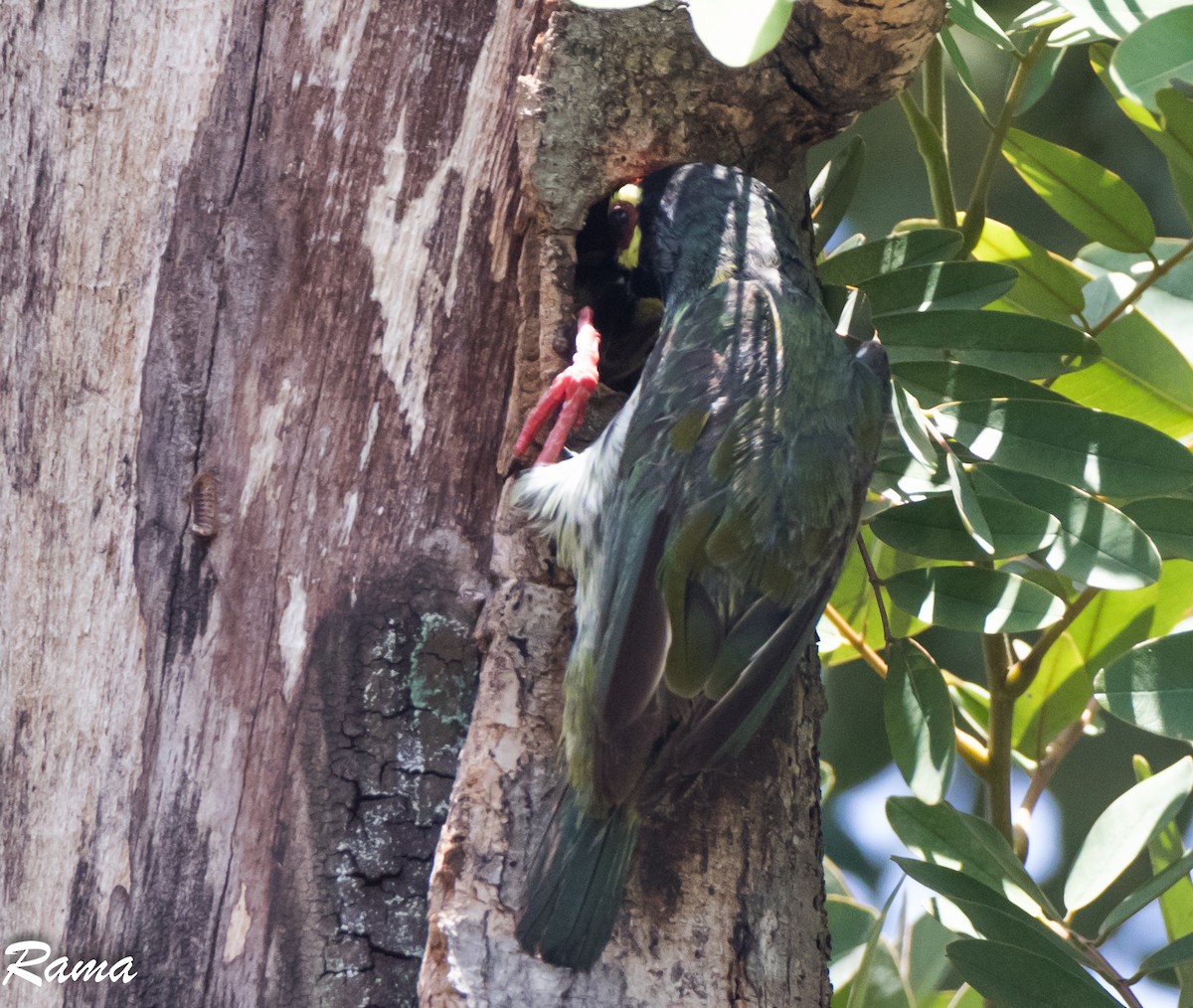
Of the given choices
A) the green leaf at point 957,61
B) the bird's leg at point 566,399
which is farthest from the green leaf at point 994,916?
the green leaf at point 957,61

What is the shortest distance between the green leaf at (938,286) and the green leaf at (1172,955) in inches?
43.5

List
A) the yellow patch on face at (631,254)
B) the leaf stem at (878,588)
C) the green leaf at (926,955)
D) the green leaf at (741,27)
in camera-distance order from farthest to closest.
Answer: the yellow patch on face at (631,254)
the green leaf at (926,955)
the leaf stem at (878,588)
the green leaf at (741,27)

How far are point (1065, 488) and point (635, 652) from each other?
78 centimetres

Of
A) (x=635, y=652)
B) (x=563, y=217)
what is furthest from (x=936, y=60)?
(x=635, y=652)

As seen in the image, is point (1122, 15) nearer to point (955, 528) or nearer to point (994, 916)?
point (955, 528)

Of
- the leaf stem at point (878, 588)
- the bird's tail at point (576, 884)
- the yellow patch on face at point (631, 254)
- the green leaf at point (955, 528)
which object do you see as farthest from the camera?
the yellow patch on face at point (631, 254)

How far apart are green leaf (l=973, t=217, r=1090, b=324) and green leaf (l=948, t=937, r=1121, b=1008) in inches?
48.2

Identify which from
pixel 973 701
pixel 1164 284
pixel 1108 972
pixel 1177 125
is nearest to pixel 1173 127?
pixel 1177 125

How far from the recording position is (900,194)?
4.56m

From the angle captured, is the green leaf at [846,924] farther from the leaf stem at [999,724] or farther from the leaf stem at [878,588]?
the leaf stem at [878,588]

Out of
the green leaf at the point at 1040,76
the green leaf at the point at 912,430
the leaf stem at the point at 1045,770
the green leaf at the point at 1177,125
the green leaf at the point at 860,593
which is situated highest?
the green leaf at the point at 1040,76

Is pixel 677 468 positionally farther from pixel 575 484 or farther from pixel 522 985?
pixel 522 985

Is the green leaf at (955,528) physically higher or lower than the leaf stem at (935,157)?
lower

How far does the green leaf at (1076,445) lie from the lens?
212 cm
